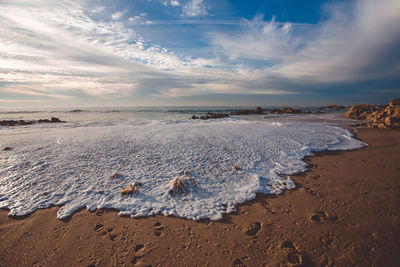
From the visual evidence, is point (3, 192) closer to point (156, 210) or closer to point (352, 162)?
point (156, 210)

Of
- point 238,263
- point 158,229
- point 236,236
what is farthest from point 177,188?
point 238,263

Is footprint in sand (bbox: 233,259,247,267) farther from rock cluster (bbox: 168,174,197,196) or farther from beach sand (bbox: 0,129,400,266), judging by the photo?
rock cluster (bbox: 168,174,197,196)

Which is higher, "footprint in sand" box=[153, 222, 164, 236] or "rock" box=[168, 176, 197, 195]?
"rock" box=[168, 176, 197, 195]

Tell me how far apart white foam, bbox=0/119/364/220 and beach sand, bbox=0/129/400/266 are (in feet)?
0.93

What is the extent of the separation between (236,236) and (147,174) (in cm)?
295

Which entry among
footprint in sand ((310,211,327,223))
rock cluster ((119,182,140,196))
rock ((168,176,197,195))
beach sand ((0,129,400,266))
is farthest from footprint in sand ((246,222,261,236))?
rock cluster ((119,182,140,196))

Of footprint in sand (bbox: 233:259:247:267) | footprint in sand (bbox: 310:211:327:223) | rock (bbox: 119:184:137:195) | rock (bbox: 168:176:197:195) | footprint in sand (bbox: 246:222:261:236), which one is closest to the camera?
footprint in sand (bbox: 233:259:247:267)

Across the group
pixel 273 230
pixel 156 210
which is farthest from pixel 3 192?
pixel 273 230

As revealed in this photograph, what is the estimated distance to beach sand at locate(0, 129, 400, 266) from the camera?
2.19 metres

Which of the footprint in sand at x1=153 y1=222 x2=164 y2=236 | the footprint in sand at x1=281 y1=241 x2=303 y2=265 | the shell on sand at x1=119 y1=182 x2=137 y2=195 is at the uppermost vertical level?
the shell on sand at x1=119 y1=182 x2=137 y2=195

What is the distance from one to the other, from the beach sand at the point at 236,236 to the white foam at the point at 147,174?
0.28 metres

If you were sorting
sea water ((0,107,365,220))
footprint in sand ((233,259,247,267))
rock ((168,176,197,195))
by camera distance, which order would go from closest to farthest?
footprint in sand ((233,259,247,267)) → sea water ((0,107,365,220)) → rock ((168,176,197,195))

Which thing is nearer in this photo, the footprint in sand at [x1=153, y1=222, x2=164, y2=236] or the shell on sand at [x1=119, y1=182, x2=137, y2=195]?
the footprint in sand at [x1=153, y1=222, x2=164, y2=236]

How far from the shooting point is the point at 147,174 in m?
4.53
